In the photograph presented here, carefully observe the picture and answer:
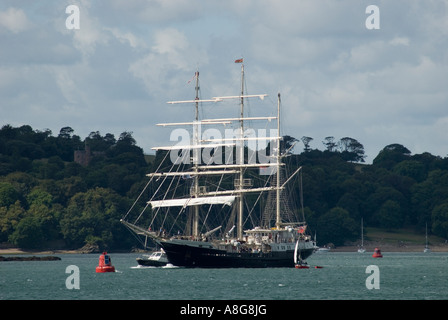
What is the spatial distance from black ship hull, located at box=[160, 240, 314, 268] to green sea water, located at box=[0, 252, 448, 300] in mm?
1634

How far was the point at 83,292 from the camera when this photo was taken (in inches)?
3915

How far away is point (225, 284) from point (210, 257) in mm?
28322

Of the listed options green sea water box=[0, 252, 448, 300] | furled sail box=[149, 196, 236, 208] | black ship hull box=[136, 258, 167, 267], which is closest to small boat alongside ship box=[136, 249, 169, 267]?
black ship hull box=[136, 258, 167, 267]

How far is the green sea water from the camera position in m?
94.4

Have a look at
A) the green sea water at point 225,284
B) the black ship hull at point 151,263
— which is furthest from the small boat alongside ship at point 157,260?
the green sea water at point 225,284

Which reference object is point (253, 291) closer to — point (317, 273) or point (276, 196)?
point (317, 273)

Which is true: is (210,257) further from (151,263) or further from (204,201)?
(151,263)

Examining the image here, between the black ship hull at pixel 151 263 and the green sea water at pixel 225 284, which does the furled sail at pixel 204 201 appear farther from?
the green sea water at pixel 225 284

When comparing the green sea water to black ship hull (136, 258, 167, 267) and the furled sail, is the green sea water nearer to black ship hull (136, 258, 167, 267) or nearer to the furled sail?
black ship hull (136, 258, 167, 267)

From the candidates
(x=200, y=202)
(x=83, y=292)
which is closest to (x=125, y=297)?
(x=83, y=292)

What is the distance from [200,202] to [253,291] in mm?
50046

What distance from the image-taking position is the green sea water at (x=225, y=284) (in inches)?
3716

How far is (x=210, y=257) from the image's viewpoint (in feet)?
447

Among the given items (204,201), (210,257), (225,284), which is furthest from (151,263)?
(225,284)
